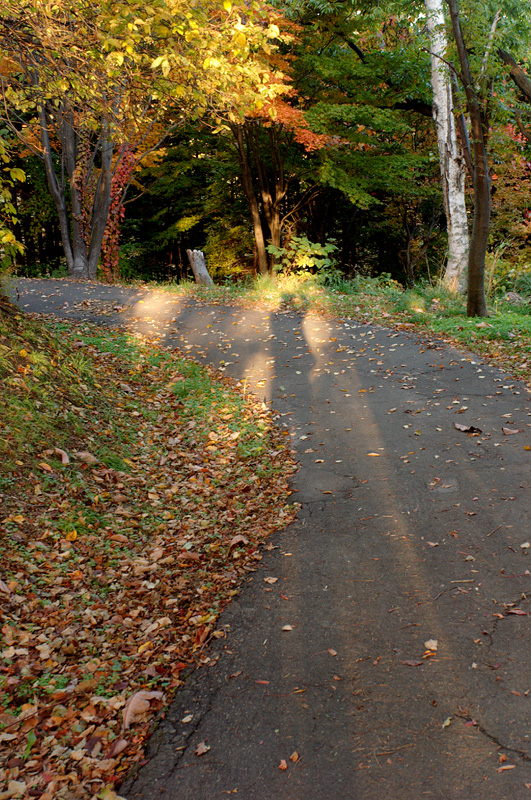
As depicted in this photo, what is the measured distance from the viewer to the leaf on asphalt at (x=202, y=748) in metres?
2.51

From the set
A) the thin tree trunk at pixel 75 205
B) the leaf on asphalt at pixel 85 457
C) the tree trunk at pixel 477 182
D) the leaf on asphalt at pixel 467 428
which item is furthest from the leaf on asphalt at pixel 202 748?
the thin tree trunk at pixel 75 205

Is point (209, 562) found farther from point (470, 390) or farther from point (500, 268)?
point (500, 268)

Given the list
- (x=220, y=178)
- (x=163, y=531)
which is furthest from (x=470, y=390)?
(x=220, y=178)

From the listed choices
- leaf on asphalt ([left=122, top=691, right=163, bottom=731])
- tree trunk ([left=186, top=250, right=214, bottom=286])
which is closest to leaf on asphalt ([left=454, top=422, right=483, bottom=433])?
leaf on asphalt ([left=122, top=691, right=163, bottom=731])

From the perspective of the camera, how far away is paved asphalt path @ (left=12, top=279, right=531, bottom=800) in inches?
92.8

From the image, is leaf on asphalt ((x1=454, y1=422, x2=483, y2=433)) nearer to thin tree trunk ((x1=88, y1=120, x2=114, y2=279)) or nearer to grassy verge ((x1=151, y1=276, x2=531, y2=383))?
grassy verge ((x1=151, y1=276, x2=531, y2=383))

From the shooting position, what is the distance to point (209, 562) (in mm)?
3992

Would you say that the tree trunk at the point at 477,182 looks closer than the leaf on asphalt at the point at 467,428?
No

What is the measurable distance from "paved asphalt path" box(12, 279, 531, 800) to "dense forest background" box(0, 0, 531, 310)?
350cm

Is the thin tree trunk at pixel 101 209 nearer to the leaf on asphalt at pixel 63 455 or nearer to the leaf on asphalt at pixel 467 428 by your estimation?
the leaf on asphalt at pixel 63 455

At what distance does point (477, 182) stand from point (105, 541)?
23.8 ft

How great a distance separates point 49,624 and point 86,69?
17.8 ft

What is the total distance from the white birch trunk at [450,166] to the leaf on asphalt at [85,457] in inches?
333

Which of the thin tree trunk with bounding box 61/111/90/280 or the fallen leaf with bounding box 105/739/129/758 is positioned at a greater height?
the thin tree trunk with bounding box 61/111/90/280
